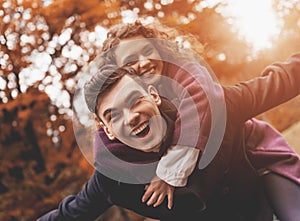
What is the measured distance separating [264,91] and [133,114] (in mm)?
211

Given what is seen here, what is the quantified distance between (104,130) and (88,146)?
184 millimetres

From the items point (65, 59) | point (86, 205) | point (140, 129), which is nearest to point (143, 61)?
point (140, 129)

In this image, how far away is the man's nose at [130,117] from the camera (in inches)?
30.5

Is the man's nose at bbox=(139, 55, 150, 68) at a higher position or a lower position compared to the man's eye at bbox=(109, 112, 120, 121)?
higher

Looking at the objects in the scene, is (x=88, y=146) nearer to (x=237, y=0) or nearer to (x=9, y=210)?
(x=237, y=0)

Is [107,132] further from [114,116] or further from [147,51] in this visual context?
[147,51]

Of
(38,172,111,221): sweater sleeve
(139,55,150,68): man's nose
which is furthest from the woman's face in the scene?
(38,172,111,221): sweater sleeve

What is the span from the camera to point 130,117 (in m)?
0.77

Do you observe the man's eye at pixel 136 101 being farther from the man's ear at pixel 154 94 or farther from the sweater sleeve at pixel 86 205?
the sweater sleeve at pixel 86 205

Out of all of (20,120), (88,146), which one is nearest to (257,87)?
(88,146)

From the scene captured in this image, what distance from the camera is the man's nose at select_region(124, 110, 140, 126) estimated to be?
0.77m

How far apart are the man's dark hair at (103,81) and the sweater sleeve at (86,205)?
188mm

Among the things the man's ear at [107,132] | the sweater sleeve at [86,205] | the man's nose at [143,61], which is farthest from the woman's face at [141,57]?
the sweater sleeve at [86,205]

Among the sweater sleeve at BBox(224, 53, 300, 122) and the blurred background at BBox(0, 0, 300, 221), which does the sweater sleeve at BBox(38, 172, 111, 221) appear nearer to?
the blurred background at BBox(0, 0, 300, 221)
